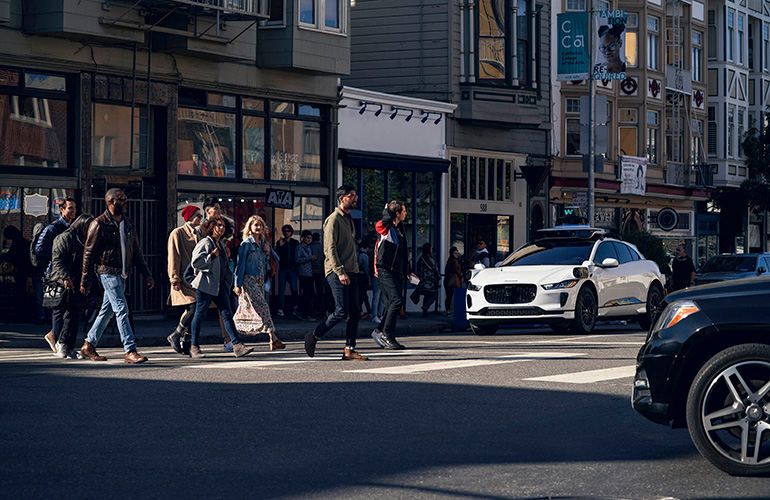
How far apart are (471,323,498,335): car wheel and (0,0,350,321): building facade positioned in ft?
17.8

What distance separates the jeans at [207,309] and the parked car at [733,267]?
20.1 metres

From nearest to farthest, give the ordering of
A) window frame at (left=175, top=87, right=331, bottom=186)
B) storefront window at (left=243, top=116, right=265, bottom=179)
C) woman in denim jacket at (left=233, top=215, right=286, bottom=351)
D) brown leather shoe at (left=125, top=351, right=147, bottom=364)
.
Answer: brown leather shoe at (left=125, top=351, right=147, bottom=364) < woman in denim jacket at (left=233, top=215, right=286, bottom=351) < window frame at (left=175, top=87, right=331, bottom=186) < storefront window at (left=243, top=116, right=265, bottom=179)

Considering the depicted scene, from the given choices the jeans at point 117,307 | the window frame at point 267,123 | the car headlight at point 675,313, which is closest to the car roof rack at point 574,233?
the window frame at point 267,123

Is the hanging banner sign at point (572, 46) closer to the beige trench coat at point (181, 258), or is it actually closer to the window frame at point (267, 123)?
the window frame at point (267, 123)

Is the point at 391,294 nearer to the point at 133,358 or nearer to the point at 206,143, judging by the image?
the point at 133,358

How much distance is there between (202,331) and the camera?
19.1 metres

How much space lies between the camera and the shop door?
22.0 m

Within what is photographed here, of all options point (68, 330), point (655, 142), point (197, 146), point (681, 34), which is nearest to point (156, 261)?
point (197, 146)

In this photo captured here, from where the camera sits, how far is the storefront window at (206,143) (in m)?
23.2

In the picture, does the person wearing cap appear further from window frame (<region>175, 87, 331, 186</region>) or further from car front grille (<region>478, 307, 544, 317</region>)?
window frame (<region>175, 87, 331, 186</region>)

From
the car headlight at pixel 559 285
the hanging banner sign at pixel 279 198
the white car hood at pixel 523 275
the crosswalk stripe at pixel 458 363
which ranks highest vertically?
the hanging banner sign at pixel 279 198

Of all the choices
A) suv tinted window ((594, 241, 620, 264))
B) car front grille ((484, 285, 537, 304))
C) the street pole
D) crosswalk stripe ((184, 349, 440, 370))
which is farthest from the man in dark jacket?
the street pole

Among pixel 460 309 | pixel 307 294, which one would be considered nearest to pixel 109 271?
pixel 460 309

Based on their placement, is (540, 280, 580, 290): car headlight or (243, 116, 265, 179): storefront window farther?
(243, 116, 265, 179): storefront window
